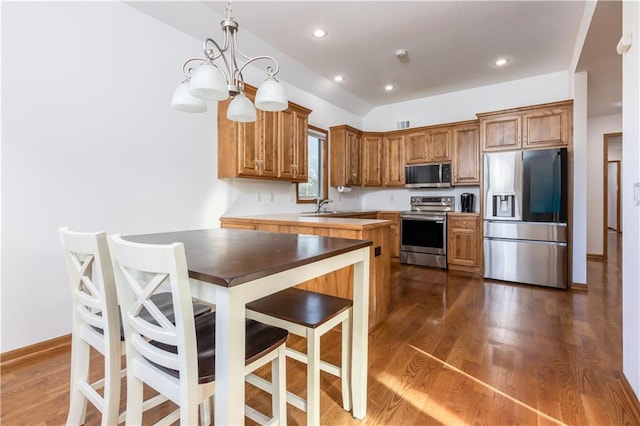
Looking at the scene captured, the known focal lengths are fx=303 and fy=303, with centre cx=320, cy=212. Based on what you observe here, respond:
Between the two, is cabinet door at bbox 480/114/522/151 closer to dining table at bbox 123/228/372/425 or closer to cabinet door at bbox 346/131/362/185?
cabinet door at bbox 346/131/362/185

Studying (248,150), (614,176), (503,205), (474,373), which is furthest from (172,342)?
(614,176)

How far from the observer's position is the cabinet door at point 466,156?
4594 mm


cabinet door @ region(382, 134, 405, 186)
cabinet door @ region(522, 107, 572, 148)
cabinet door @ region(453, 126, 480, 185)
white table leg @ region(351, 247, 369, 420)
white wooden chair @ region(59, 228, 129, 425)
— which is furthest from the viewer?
cabinet door @ region(382, 134, 405, 186)

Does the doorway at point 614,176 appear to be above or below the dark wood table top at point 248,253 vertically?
above

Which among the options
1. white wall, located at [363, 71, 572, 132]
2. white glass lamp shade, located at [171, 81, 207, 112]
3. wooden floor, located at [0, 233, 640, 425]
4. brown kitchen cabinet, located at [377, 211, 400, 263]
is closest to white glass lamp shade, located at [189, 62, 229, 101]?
white glass lamp shade, located at [171, 81, 207, 112]

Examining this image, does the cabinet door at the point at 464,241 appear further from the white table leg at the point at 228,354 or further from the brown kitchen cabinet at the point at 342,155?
the white table leg at the point at 228,354

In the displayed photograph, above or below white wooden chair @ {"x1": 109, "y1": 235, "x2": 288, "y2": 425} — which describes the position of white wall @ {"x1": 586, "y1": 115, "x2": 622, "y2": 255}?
above

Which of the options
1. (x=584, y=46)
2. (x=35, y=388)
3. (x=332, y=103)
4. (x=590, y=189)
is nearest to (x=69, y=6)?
(x=35, y=388)

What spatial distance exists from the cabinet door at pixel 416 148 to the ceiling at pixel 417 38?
84 centimetres

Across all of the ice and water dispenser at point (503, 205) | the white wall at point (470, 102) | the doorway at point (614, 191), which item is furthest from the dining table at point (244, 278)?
the doorway at point (614, 191)

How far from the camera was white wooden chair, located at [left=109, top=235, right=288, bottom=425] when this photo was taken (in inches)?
37.2

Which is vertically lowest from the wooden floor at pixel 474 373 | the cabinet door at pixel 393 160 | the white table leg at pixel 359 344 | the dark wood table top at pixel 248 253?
the wooden floor at pixel 474 373

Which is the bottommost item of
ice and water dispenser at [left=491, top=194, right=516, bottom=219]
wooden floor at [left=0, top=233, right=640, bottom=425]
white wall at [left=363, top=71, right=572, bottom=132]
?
wooden floor at [left=0, top=233, right=640, bottom=425]

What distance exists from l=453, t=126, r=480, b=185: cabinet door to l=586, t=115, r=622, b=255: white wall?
279 cm
